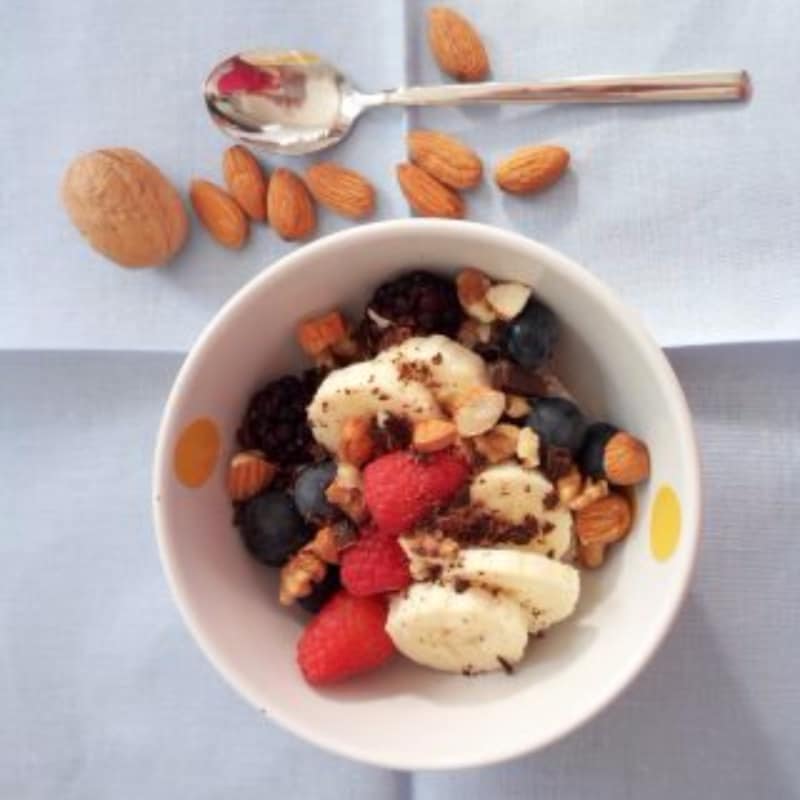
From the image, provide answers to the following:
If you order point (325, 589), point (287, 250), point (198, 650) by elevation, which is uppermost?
point (287, 250)

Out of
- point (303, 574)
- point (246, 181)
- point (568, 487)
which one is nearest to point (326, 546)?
point (303, 574)

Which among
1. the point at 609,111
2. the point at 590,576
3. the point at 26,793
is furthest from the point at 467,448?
the point at 26,793

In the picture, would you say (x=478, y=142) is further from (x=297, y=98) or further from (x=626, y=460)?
(x=626, y=460)

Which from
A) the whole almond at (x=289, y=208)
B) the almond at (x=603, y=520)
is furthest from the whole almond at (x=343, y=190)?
the almond at (x=603, y=520)

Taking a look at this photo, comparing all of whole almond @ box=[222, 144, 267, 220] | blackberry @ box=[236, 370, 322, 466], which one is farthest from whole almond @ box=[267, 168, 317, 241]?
blackberry @ box=[236, 370, 322, 466]

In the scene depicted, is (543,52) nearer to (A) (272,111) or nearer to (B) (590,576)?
(A) (272,111)

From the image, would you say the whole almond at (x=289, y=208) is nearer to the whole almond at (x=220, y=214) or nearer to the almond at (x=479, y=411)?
the whole almond at (x=220, y=214)

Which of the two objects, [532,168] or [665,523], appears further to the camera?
[532,168]

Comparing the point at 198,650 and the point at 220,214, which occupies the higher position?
the point at 220,214
